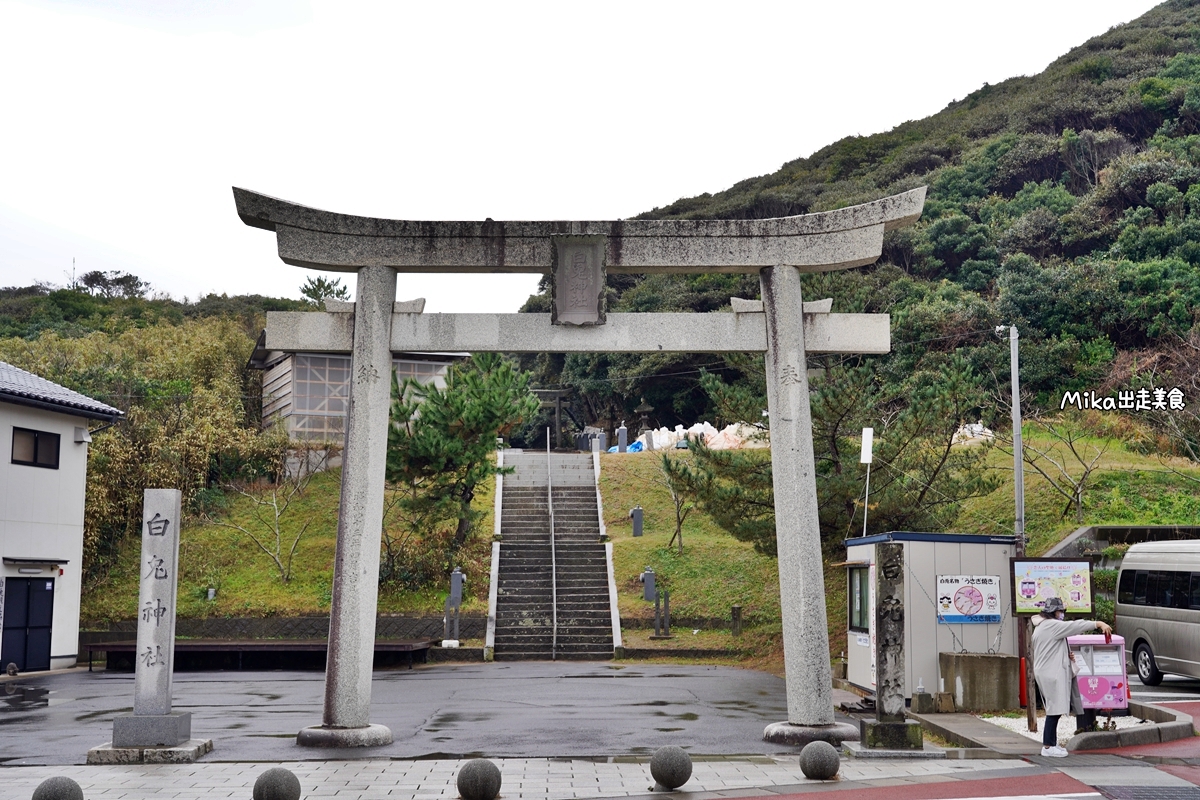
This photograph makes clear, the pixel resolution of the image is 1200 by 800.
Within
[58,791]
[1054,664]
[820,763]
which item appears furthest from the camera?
[1054,664]

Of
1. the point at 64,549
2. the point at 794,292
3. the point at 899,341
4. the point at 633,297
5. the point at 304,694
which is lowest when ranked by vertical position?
the point at 304,694

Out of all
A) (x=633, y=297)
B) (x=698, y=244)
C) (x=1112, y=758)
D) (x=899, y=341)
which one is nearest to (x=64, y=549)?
(x=698, y=244)

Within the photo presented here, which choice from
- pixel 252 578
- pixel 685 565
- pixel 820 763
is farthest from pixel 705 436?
pixel 820 763

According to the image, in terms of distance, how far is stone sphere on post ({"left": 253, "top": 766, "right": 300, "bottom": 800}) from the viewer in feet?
27.4

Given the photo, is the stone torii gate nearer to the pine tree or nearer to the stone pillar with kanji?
the stone pillar with kanji

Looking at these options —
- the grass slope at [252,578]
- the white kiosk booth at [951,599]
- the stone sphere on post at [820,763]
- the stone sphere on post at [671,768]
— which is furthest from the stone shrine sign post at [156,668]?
the grass slope at [252,578]

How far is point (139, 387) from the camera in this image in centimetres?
A: 3581

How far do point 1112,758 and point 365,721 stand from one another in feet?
26.4

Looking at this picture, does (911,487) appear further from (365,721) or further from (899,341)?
(899,341)

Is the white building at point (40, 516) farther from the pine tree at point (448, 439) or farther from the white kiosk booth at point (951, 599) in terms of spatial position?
the white kiosk booth at point (951, 599)

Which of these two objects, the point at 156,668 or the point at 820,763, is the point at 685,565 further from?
the point at 820,763

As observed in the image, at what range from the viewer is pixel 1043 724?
13.1 meters

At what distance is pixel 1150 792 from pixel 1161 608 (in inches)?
393

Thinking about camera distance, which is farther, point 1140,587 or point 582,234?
point 1140,587
